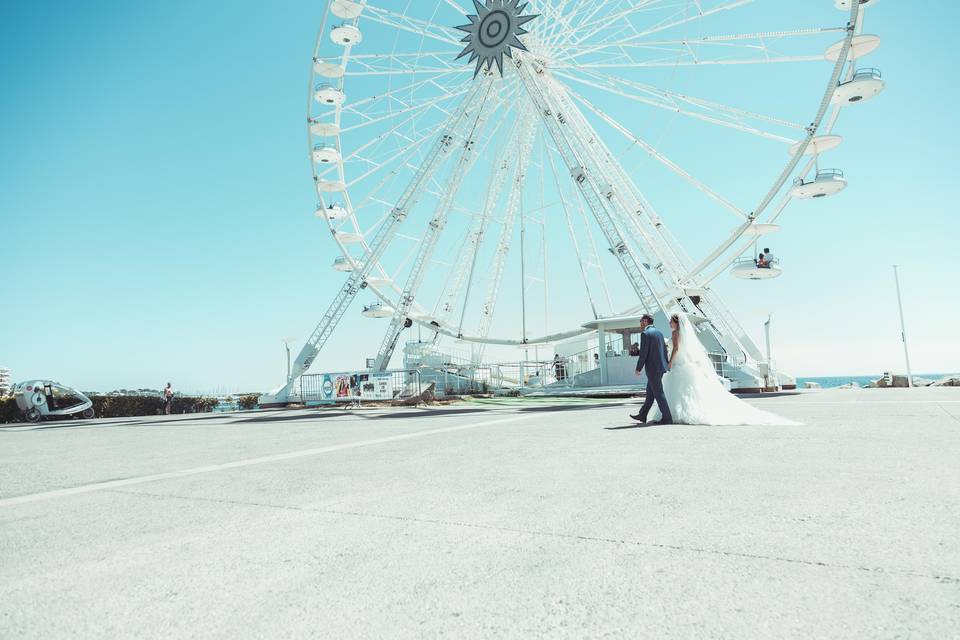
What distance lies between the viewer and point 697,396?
9.16 m

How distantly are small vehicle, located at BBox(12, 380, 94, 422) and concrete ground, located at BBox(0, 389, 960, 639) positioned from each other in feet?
77.2

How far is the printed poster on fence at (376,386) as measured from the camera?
2372cm

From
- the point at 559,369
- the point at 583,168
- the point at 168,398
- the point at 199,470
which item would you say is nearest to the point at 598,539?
the point at 199,470

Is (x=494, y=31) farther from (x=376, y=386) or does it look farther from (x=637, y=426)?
(x=637, y=426)

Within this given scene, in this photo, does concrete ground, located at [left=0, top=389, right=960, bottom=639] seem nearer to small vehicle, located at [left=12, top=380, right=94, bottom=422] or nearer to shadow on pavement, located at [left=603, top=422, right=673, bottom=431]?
shadow on pavement, located at [left=603, top=422, right=673, bottom=431]

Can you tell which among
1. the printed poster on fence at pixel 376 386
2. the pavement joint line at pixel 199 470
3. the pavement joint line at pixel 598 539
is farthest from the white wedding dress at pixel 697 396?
the printed poster on fence at pixel 376 386

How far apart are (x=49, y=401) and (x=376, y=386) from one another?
1482 centimetres

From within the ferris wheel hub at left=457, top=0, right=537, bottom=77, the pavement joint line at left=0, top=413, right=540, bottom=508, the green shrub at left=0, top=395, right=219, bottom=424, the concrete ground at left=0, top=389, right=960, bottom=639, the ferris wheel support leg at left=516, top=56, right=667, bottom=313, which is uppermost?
the ferris wheel hub at left=457, top=0, right=537, bottom=77

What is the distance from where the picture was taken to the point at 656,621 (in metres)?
2.12

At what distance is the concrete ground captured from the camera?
220cm

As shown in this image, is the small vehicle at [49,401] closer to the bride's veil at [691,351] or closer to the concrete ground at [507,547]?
the concrete ground at [507,547]

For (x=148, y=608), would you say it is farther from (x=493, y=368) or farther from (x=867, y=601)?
(x=493, y=368)

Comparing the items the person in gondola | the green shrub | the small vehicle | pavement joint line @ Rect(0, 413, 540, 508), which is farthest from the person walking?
pavement joint line @ Rect(0, 413, 540, 508)

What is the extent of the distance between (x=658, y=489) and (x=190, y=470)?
4.84m
